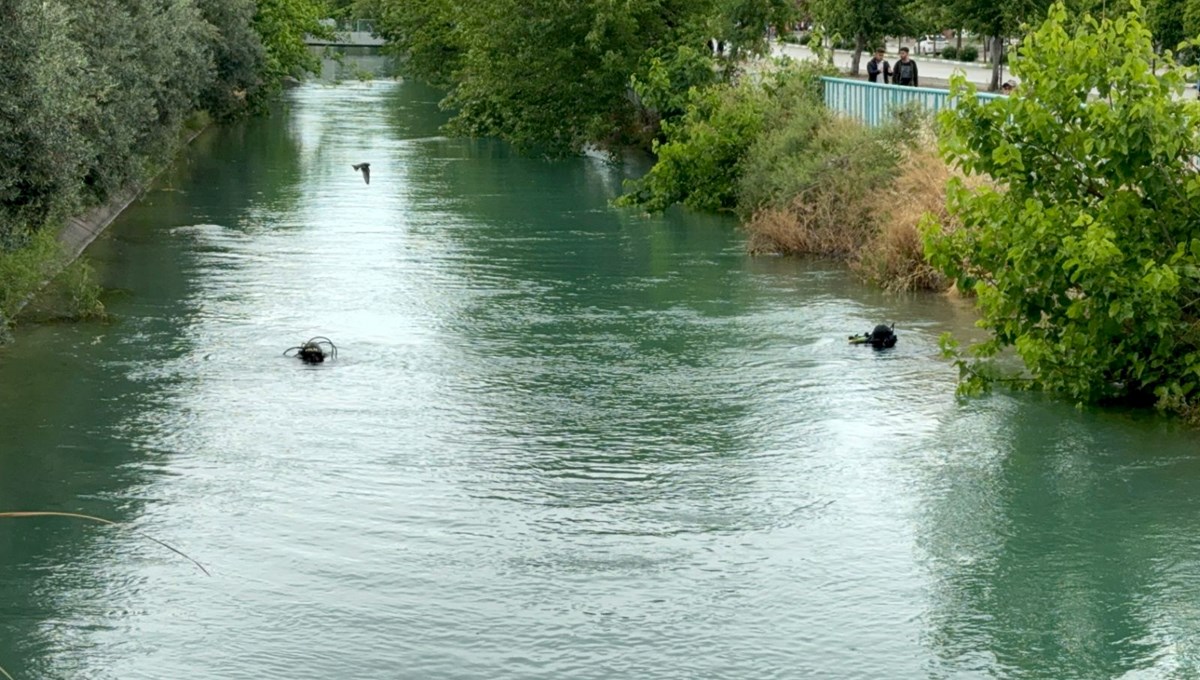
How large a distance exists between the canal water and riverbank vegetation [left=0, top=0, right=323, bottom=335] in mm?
1413

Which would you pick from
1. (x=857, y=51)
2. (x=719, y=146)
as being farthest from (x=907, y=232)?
(x=857, y=51)

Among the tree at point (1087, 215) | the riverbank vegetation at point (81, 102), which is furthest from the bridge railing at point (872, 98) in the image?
the riverbank vegetation at point (81, 102)

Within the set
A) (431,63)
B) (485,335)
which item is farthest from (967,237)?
(431,63)

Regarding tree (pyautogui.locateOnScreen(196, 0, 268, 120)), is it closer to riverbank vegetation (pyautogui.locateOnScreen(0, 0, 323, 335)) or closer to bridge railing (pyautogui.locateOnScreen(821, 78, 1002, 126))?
riverbank vegetation (pyautogui.locateOnScreen(0, 0, 323, 335))

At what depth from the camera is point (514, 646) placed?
37.0 ft

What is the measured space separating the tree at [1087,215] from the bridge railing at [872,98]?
442 inches

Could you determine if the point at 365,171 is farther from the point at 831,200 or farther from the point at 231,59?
the point at 231,59

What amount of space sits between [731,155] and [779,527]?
20.2 metres

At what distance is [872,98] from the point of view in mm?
31531

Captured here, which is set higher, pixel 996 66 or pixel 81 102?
pixel 81 102

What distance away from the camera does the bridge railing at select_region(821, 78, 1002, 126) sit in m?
29.0

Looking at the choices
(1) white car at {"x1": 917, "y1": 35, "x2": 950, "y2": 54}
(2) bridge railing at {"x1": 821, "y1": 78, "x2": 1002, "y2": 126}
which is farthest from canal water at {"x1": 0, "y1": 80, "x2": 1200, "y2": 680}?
(1) white car at {"x1": 917, "y1": 35, "x2": 950, "y2": 54}

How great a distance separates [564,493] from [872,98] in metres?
18.4

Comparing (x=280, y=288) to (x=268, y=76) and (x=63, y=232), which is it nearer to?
(x=63, y=232)
